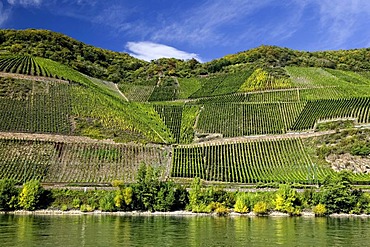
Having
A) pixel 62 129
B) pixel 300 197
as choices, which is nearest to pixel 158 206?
pixel 300 197

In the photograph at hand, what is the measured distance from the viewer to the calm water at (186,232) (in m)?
33.2

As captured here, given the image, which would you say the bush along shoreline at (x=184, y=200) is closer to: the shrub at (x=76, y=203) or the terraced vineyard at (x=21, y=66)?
the shrub at (x=76, y=203)

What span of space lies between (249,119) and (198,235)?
61.0 meters

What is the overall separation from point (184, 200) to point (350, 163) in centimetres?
3059

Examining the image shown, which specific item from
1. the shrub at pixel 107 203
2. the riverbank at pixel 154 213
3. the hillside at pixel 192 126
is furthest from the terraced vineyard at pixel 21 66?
the shrub at pixel 107 203

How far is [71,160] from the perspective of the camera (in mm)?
72625

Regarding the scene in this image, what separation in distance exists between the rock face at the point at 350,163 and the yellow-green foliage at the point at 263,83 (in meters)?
48.9

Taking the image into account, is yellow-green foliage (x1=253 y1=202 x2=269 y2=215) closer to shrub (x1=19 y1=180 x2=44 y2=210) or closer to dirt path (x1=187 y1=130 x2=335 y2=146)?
shrub (x1=19 y1=180 x2=44 y2=210)

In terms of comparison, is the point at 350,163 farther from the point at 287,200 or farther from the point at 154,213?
the point at 154,213

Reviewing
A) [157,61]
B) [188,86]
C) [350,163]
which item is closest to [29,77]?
[188,86]

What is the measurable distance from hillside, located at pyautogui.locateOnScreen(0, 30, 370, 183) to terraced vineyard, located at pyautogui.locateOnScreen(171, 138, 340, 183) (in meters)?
0.18

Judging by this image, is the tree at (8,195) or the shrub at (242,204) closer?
the shrub at (242,204)

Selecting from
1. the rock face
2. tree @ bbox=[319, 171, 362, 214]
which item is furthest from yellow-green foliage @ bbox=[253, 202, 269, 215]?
the rock face

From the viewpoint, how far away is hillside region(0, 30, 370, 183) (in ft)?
233
